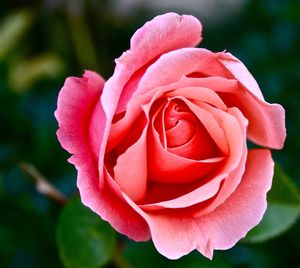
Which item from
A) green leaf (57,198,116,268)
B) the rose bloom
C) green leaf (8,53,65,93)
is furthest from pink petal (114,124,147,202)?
green leaf (8,53,65,93)

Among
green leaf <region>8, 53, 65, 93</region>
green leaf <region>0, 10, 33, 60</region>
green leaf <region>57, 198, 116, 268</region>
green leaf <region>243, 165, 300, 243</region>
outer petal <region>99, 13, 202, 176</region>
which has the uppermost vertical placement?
outer petal <region>99, 13, 202, 176</region>

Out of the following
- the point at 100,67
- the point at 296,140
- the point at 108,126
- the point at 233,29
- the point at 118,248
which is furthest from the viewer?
the point at 100,67

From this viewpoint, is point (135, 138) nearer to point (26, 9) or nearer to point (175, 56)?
point (175, 56)

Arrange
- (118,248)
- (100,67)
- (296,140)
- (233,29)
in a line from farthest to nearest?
1. (100,67)
2. (233,29)
3. (296,140)
4. (118,248)

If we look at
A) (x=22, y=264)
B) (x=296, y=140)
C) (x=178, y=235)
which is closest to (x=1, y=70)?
(x=22, y=264)

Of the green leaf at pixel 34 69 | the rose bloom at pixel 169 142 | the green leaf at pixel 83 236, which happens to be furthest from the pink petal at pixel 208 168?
the green leaf at pixel 34 69

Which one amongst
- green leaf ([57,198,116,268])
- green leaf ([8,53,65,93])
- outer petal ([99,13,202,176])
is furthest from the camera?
green leaf ([8,53,65,93])

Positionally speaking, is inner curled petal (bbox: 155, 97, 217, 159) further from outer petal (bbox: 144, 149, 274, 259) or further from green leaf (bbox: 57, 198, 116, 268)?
green leaf (bbox: 57, 198, 116, 268)
